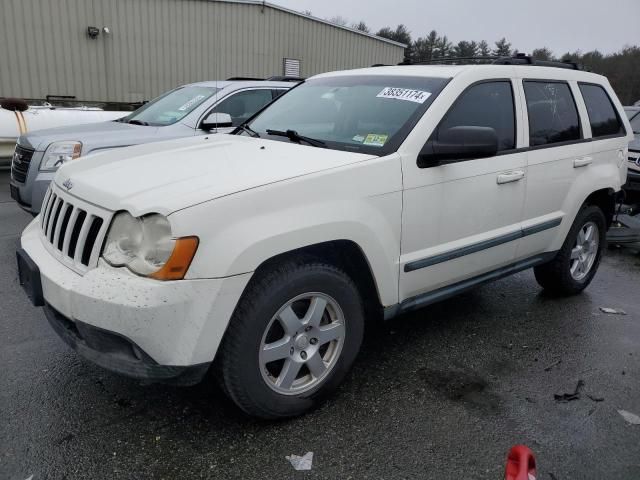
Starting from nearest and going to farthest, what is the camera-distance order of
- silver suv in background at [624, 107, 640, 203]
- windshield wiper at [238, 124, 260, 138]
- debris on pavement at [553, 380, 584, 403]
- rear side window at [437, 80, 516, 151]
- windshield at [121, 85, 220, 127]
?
debris on pavement at [553, 380, 584, 403] < rear side window at [437, 80, 516, 151] < windshield wiper at [238, 124, 260, 138] < windshield at [121, 85, 220, 127] < silver suv in background at [624, 107, 640, 203]

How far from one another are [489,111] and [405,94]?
24.8 inches

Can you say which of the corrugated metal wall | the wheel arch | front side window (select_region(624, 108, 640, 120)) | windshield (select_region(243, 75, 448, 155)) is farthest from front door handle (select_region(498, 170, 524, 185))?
the corrugated metal wall

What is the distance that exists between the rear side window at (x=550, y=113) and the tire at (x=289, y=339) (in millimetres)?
1961

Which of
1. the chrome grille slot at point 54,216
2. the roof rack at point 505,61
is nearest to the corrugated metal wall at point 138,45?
the roof rack at point 505,61

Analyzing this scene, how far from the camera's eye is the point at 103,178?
2.73 meters

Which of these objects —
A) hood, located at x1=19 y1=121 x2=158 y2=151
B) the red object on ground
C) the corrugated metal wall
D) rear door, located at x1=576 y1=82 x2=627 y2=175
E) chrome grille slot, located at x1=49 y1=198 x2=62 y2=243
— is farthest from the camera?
the corrugated metal wall

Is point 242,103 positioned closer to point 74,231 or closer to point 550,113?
point 550,113

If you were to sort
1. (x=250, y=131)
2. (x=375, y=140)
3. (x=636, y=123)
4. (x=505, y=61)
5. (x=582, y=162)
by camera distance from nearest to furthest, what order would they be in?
(x=375, y=140), (x=250, y=131), (x=505, y=61), (x=582, y=162), (x=636, y=123)

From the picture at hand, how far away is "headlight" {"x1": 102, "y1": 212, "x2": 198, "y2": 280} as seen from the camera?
7.32ft

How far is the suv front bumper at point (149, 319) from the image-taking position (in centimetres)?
222

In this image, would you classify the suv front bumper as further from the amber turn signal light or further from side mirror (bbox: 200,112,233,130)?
side mirror (bbox: 200,112,233,130)

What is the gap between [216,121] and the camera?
17.4 ft

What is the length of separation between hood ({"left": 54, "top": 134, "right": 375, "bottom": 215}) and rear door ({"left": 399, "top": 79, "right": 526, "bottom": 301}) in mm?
502

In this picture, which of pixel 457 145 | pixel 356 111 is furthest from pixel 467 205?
pixel 356 111
